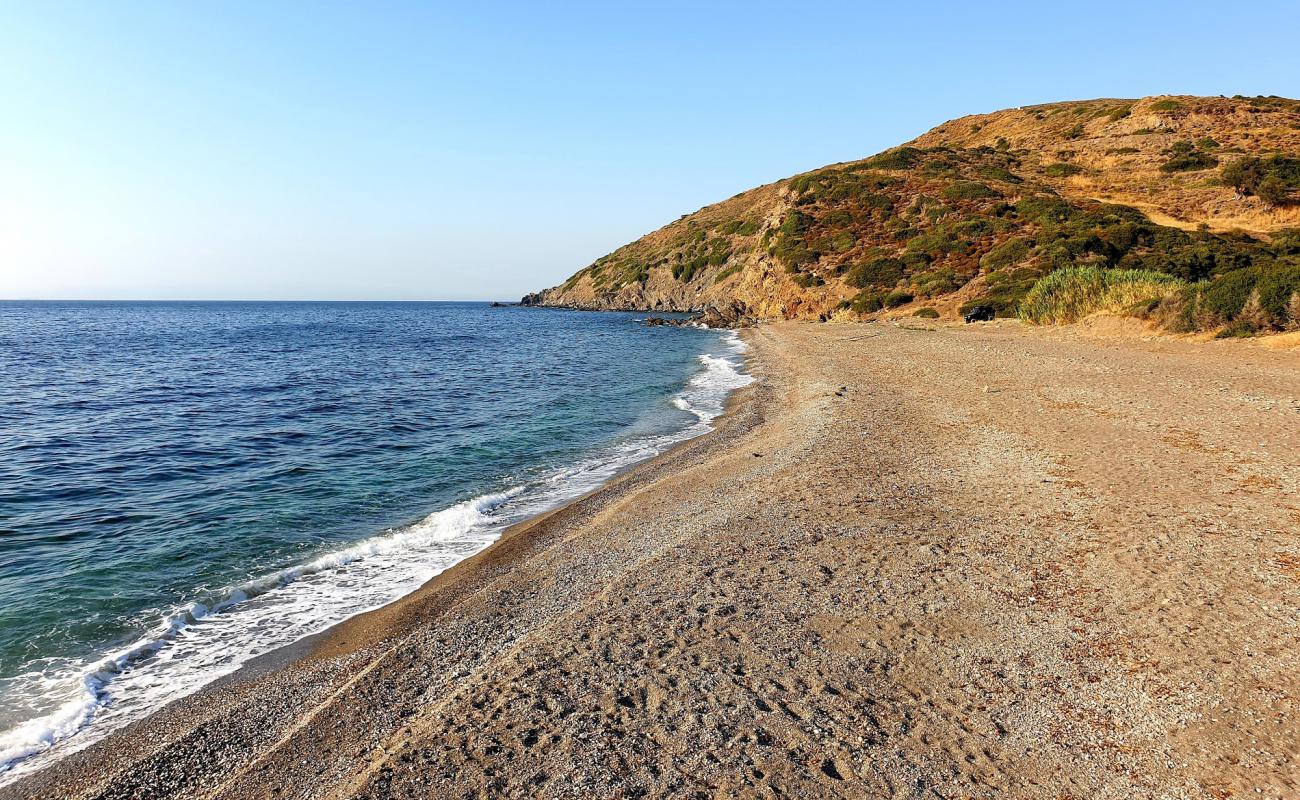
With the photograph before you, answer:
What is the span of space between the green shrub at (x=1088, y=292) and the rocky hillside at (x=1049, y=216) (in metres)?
1.31

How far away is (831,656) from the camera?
6059mm

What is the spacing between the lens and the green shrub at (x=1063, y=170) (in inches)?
2467

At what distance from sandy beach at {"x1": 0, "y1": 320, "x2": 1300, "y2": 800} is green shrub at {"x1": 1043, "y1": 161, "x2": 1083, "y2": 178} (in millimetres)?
63011

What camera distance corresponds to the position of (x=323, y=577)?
31.6 feet

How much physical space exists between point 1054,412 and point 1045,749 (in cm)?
1295

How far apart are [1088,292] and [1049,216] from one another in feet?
70.6

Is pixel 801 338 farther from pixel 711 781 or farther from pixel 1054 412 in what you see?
pixel 711 781

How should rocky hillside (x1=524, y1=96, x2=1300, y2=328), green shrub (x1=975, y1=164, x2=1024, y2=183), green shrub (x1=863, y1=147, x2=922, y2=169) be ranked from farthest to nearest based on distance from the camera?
green shrub (x1=863, y1=147, x2=922, y2=169) → green shrub (x1=975, y1=164, x2=1024, y2=183) → rocky hillside (x1=524, y1=96, x2=1300, y2=328)

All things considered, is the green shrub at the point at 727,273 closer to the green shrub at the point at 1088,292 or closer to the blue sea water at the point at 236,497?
the green shrub at the point at 1088,292

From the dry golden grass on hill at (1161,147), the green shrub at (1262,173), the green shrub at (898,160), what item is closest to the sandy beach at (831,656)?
the dry golden grass on hill at (1161,147)

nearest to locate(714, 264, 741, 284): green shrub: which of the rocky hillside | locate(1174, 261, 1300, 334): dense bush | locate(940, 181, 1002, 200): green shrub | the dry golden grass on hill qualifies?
the rocky hillside

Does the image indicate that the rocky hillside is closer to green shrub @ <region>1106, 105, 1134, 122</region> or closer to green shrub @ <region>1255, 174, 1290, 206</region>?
green shrub @ <region>1255, 174, 1290, 206</region>

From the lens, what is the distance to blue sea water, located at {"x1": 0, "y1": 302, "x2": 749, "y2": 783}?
7.46 meters

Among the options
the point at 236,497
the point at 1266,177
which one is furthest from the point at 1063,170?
the point at 236,497
